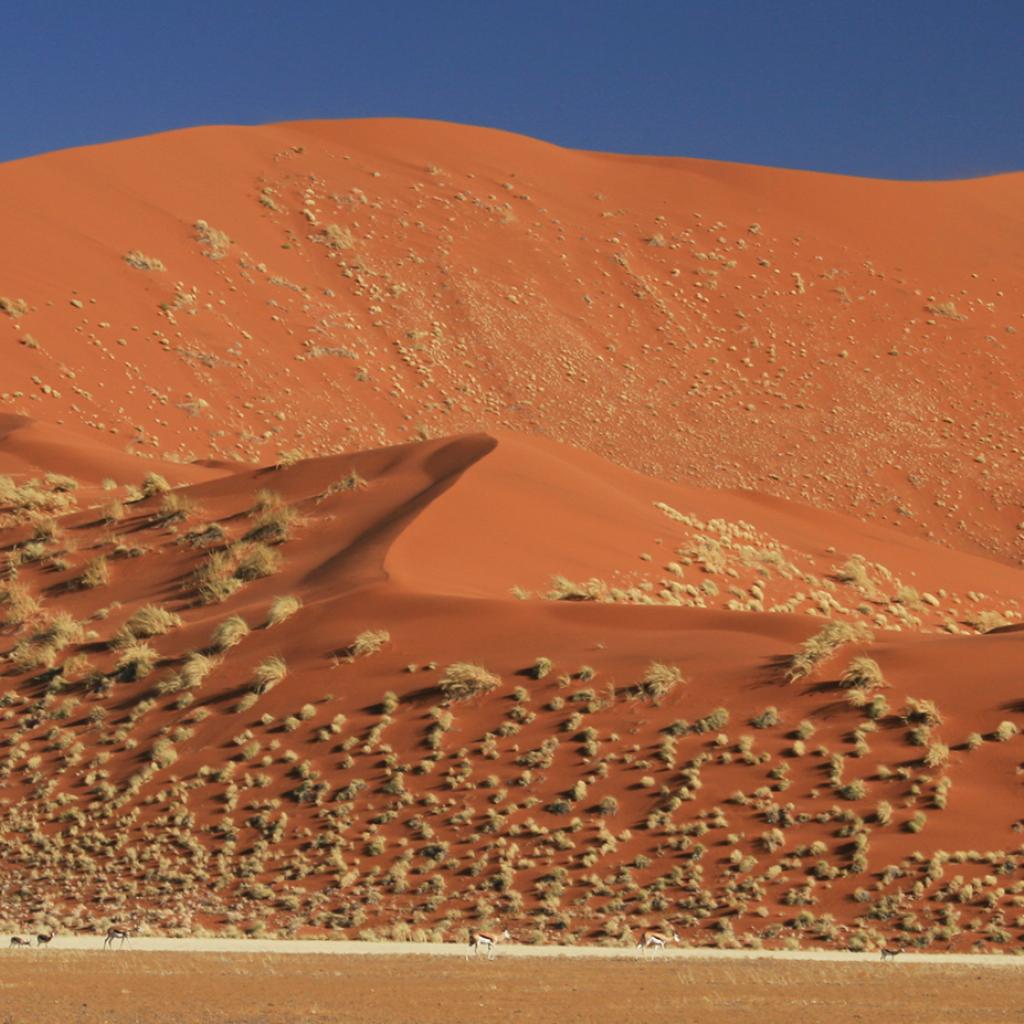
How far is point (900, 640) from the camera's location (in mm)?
23484

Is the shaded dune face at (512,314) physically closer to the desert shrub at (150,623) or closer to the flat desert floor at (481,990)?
the desert shrub at (150,623)

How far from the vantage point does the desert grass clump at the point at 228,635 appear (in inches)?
979

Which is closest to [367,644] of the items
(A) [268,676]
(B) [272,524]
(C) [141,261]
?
(A) [268,676]

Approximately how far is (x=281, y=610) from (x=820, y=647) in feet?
27.5

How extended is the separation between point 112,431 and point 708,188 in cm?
3611

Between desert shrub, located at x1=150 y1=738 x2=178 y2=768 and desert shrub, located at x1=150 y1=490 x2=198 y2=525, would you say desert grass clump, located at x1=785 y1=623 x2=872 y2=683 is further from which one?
desert shrub, located at x1=150 y1=490 x2=198 y2=525

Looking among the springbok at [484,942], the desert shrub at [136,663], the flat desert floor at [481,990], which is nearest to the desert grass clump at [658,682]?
the springbok at [484,942]

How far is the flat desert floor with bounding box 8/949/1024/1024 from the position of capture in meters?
12.2

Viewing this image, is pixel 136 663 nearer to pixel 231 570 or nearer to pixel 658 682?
pixel 231 570

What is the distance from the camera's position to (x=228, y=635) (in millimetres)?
24938

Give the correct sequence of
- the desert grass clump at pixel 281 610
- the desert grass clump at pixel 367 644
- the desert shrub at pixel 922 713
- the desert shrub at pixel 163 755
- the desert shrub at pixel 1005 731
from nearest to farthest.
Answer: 1. the desert shrub at pixel 1005 731
2. the desert shrub at pixel 922 713
3. the desert shrub at pixel 163 755
4. the desert grass clump at pixel 367 644
5. the desert grass clump at pixel 281 610

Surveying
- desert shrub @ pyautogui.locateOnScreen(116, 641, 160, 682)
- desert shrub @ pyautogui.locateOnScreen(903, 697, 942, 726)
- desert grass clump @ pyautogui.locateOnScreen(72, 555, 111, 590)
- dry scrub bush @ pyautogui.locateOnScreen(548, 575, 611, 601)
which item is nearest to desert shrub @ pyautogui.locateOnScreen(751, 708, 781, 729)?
desert shrub @ pyautogui.locateOnScreen(903, 697, 942, 726)

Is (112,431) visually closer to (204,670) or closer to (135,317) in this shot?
(135,317)

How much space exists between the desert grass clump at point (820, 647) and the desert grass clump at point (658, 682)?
148cm
